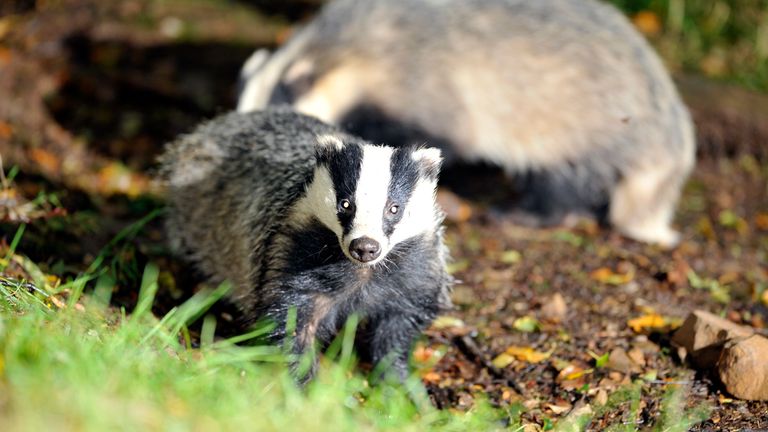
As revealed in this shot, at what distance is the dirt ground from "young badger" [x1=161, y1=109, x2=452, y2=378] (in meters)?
0.42

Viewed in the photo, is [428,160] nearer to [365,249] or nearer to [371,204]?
[371,204]

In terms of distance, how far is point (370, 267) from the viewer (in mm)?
3477

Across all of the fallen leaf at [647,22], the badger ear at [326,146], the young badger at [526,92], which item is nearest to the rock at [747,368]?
the badger ear at [326,146]

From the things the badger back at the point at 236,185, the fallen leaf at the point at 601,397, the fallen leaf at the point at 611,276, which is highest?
the badger back at the point at 236,185

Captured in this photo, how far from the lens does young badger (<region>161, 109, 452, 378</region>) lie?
3234 mm

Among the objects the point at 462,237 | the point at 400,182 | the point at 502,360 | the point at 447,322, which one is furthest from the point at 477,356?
the point at 462,237

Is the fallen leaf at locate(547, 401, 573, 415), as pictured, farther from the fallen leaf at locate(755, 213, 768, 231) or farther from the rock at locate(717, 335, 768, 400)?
the fallen leaf at locate(755, 213, 768, 231)

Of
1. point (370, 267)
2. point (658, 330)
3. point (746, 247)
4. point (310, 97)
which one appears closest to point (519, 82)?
point (310, 97)

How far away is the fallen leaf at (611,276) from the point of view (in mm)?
4836

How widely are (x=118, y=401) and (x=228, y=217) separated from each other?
188 cm

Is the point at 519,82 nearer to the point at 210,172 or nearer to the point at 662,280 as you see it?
the point at 662,280

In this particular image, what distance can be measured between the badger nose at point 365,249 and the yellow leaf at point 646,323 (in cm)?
168

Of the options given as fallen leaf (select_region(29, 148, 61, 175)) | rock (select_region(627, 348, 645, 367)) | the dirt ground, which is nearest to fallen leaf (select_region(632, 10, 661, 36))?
the dirt ground

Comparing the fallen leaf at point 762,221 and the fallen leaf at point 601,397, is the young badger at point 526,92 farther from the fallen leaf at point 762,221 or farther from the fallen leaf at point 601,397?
the fallen leaf at point 601,397
